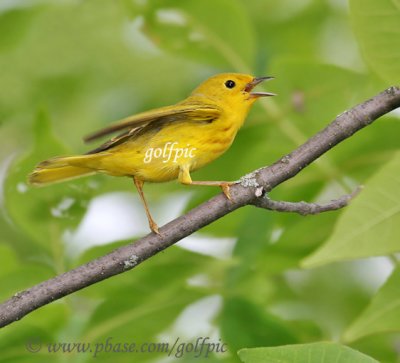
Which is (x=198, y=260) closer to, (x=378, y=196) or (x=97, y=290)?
(x=97, y=290)

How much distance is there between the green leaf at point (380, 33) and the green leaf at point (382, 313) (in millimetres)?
568

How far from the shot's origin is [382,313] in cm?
213

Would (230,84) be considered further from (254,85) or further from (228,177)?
(228,177)

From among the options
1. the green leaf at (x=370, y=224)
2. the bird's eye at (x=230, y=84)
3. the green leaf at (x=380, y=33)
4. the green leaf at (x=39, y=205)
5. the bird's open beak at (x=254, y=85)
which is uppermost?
the green leaf at (x=380, y=33)

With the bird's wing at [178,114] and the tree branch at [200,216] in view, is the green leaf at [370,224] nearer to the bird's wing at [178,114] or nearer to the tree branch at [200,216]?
the tree branch at [200,216]

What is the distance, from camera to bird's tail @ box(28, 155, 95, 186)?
2.80 metres

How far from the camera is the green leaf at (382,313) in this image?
2.12 metres

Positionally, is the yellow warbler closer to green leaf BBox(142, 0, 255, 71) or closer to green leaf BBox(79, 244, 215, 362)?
green leaf BBox(142, 0, 255, 71)

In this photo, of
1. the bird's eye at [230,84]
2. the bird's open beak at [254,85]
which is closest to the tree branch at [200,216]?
the bird's open beak at [254,85]

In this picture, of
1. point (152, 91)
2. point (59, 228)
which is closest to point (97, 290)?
point (59, 228)

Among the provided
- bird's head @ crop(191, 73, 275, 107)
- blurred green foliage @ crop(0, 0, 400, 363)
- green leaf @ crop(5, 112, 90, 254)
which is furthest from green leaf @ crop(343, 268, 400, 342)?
bird's head @ crop(191, 73, 275, 107)

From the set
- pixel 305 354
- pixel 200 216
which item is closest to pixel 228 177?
pixel 200 216

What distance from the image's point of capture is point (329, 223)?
9.61 feet

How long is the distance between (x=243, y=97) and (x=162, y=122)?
0.49 m
